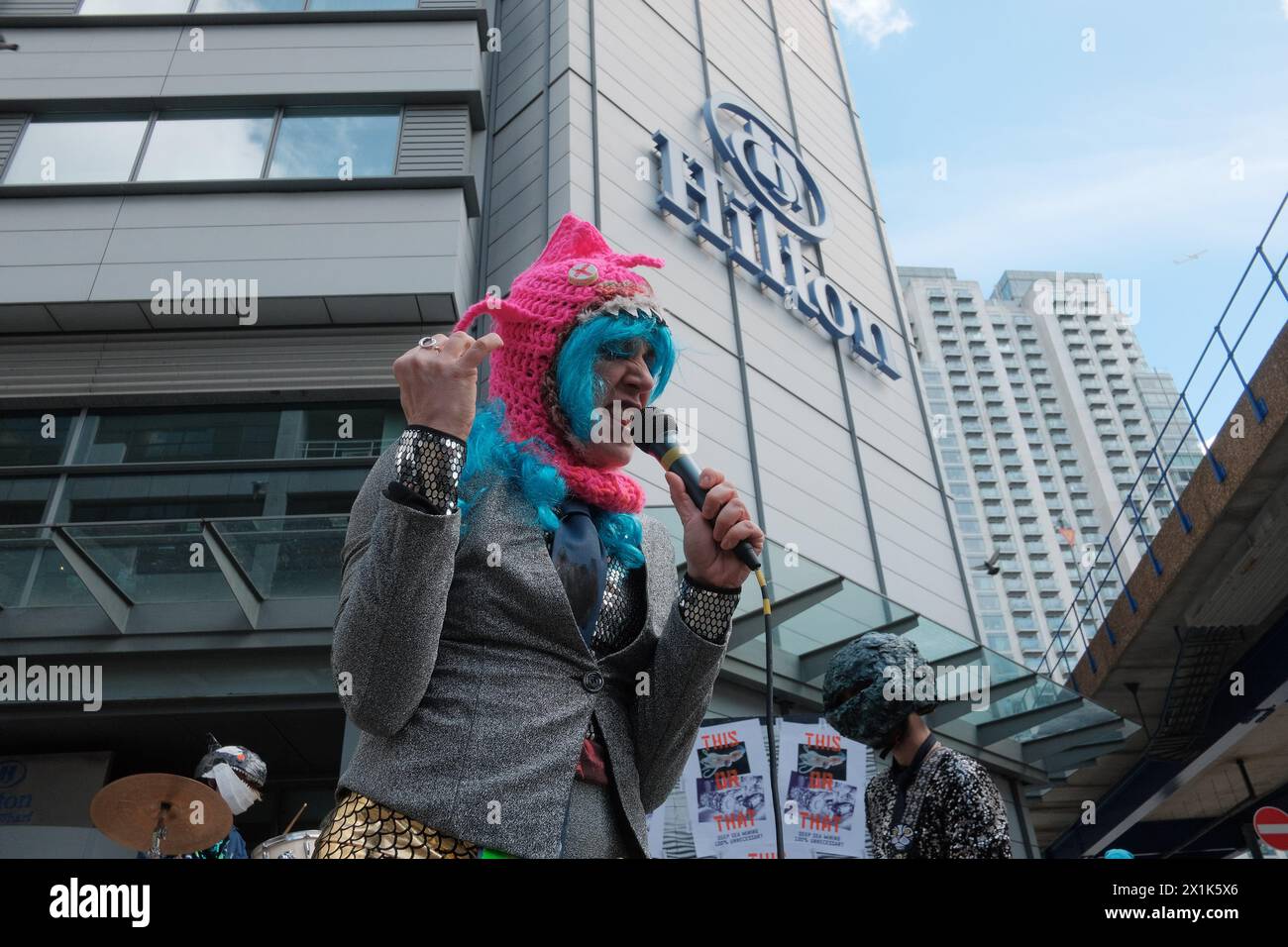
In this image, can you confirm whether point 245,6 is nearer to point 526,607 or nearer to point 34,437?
point 34,437

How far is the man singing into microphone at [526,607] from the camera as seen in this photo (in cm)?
135

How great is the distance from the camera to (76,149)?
1022cm

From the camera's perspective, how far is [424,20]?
429 inches

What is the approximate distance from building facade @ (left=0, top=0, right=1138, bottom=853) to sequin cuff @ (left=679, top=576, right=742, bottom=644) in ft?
18.3

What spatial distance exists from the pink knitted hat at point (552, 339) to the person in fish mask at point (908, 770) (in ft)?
3.90

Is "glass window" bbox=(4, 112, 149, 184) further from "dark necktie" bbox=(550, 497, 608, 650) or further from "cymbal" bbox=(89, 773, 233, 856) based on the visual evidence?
"dark necktie" bbox=(550, 497, 608, 650)

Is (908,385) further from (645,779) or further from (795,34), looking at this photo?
(645,779)

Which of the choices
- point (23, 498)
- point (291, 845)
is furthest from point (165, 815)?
point (23, 498)

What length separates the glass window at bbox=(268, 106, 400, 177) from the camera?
32.4 ft

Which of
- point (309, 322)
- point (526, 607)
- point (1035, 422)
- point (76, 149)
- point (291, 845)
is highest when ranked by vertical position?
point (1035, 422)

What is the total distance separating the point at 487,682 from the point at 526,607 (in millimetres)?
135

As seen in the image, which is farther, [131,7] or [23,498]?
[131,7]

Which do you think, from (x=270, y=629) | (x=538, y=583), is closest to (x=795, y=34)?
(x=270, y=629)

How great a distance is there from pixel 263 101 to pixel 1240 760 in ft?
54.2
